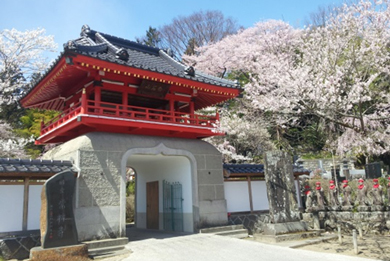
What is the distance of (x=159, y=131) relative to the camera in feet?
37.0

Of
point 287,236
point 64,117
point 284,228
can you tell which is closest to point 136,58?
point 64,117

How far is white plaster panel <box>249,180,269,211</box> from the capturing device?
1336 cm

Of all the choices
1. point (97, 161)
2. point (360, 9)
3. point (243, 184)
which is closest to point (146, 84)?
point (97, 161)

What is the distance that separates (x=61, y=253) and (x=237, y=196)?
7.77m

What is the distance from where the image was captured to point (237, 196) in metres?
12.9

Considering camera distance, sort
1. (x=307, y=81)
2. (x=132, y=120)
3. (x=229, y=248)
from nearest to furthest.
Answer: (x=229, y=248) → (x=307, y=81) → (x=132, y=120)

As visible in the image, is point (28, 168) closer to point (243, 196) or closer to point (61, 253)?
point (61, 253)

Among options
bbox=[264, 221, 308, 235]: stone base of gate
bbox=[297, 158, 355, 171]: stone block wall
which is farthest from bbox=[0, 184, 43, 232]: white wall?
bbox=[297, 158, 355, 171]: stone block wall

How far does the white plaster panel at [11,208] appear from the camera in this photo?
812 centimetres

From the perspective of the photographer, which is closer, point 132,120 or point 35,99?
point 132,120

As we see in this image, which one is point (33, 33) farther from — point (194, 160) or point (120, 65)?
point (194, 160)

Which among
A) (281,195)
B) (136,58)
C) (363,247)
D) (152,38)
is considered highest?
(152,38)

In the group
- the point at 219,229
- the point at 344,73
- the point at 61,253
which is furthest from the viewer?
the point at 219,229

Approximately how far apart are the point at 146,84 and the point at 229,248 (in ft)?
20.9
